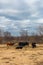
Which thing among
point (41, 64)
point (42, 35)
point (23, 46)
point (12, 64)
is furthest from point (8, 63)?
point (42, 35)

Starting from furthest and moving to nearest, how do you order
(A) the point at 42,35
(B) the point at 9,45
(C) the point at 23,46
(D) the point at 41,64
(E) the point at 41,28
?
(E) the point at 41,28 → (A) the point at 42,35 → (B) the point at 9,45 → (C) the point at 23,46 → (D) the point at 41,64

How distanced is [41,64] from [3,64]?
2.52 metres


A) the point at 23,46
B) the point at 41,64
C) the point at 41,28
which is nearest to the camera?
the point at 41,64

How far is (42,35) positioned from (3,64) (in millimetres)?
50972

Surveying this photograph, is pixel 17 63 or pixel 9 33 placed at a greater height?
pixel 9 33

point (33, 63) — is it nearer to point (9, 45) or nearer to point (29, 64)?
point (29, 64)

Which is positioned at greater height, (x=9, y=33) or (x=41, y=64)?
(x=9, y=33)

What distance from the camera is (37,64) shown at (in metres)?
11.5

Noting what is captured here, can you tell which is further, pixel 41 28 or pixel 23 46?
pixel 41 28

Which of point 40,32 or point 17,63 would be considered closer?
point 17,63

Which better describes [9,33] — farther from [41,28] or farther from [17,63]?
[17,63]

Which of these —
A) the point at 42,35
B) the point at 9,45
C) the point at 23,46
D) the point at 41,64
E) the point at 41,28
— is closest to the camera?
the point at 41,64

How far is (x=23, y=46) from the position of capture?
25.5 metres

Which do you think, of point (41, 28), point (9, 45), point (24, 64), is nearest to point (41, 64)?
point (24, 64)
